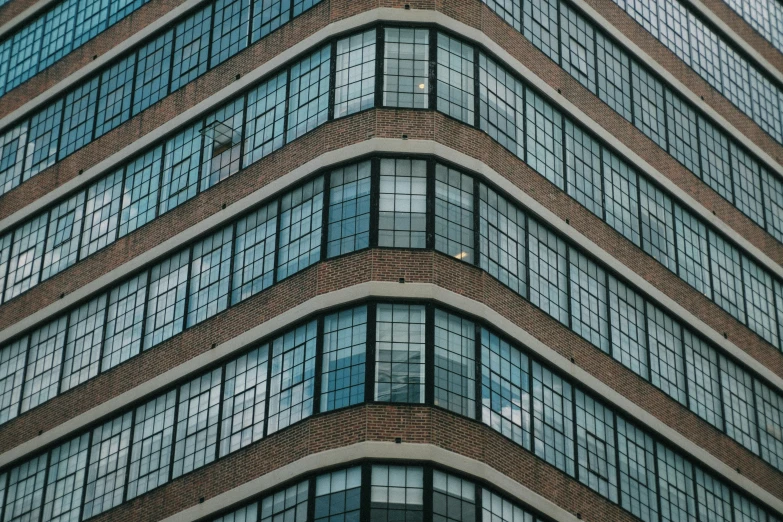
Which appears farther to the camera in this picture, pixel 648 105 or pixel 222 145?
pixel 648 105

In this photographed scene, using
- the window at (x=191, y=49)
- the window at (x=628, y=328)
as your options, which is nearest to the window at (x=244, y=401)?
the window at (x=628, y=328)

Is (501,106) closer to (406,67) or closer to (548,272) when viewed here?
(406,67)

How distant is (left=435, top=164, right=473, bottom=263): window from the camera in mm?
46781

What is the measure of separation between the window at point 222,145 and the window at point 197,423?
6393 millimetres

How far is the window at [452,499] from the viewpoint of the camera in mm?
43094

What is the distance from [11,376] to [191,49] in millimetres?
11618

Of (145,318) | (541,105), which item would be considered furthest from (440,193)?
(145,318)

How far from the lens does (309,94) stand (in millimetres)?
50500

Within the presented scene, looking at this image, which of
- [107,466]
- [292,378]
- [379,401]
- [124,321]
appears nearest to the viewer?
[379,401]

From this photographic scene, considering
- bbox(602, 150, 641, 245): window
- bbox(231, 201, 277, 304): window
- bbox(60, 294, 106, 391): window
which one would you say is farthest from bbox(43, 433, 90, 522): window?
bbox(602, 150, 641, 245): window

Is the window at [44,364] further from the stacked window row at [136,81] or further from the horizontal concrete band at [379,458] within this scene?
the horizontal concrete band at [379,458]

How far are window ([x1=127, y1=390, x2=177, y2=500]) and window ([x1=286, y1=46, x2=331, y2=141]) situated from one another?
8224mm

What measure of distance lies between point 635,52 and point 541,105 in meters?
6.95

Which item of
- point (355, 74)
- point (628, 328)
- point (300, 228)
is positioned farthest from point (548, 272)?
point (355, 74)
